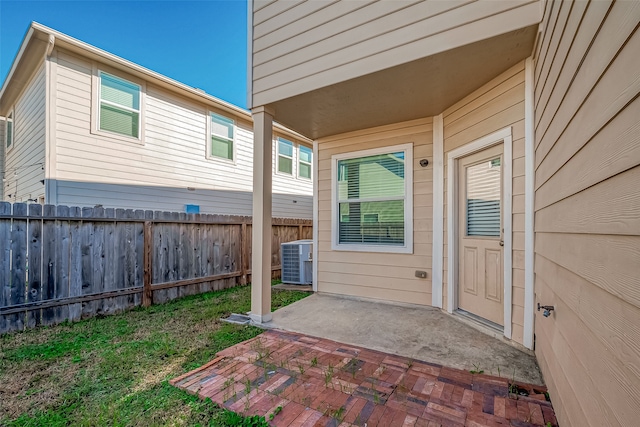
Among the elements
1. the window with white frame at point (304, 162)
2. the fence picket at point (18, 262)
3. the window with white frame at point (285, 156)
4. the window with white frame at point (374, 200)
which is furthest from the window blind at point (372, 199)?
the window with white frame at point (304, 162)

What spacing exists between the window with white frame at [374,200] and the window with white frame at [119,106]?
15.1 ft

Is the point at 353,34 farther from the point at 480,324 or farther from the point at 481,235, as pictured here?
the point at 480,324

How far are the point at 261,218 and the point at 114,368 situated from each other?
1.91 meters

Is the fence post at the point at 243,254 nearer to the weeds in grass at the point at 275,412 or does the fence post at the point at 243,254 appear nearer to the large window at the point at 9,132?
the weeds in grass at the point at 275,412

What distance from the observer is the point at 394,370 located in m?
2.32

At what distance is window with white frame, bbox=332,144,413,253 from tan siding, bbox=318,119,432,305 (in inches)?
4.1

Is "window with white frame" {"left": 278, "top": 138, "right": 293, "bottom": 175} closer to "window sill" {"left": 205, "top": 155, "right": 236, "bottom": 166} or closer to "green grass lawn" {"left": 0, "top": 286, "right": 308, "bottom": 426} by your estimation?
"window sill" {"left": 205, "top": 155, "right": 236, "bottom": 166}

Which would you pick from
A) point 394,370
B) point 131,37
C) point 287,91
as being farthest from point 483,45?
point 131,37

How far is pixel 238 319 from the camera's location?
3.57m

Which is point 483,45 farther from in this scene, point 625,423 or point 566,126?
point 625,423

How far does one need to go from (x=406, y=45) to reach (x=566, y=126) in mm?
1602

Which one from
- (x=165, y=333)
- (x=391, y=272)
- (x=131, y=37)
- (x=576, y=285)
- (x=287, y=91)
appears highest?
(x=131, y=37)

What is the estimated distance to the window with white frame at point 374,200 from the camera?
423cm

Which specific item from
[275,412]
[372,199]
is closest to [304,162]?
[372,199]
